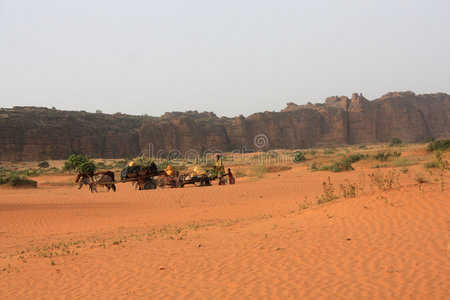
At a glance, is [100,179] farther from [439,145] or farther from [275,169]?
[439,145]

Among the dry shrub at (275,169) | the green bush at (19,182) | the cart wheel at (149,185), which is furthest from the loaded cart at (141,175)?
the dry shrub at (275,169)

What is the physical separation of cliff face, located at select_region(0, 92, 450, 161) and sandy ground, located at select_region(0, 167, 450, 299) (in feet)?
148

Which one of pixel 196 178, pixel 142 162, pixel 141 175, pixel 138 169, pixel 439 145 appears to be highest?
pixel 439 145

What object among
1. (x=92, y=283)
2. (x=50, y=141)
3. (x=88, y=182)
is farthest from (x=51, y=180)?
(x=92, y=283)

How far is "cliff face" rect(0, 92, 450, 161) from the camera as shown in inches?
2135

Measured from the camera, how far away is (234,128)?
66.8 meters

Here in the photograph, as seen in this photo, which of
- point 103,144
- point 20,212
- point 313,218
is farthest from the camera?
point 103,144

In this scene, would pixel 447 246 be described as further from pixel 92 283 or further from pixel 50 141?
pixel 50 141

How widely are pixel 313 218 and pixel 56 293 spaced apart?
599 cm

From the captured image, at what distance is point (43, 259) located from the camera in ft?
23.9

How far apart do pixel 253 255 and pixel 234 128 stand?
2384 inches

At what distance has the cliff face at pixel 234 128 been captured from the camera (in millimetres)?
54219

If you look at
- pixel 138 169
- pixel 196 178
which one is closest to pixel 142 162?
pixel 138 169

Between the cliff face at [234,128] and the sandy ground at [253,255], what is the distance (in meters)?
45.2
